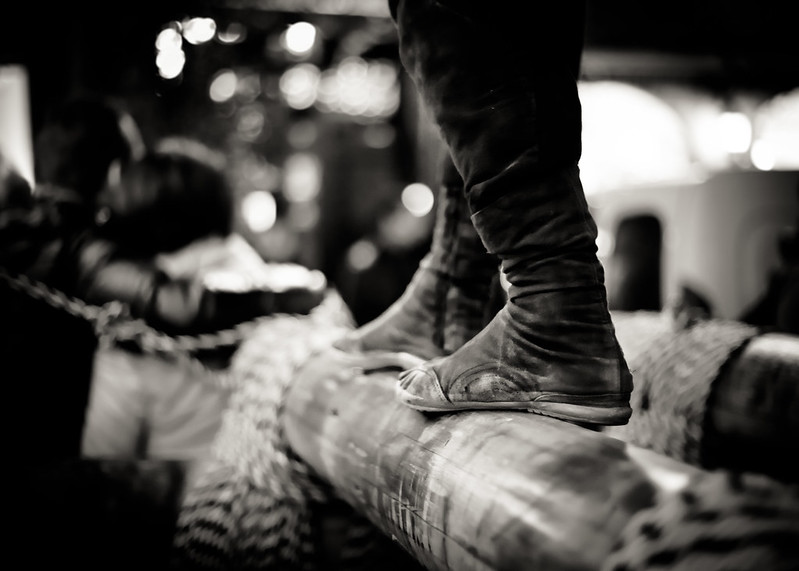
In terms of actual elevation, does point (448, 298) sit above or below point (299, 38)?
below

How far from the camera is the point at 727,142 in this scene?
231 inches

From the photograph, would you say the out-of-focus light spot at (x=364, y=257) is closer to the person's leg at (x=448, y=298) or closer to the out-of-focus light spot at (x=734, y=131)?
the person's leg at (x=448, y=298)

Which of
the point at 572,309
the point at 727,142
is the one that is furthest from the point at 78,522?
the point at 727,142

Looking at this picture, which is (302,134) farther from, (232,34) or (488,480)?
(488,480)

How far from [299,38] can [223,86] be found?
866 mm

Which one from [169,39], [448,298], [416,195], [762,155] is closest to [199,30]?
[169,39]

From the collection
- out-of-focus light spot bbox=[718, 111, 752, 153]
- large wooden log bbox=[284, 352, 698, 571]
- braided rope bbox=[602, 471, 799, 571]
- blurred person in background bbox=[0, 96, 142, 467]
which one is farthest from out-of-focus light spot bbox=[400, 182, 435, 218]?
braided rope bbox=[602, 471, 799, 571]

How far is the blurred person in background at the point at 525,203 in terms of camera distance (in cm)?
81

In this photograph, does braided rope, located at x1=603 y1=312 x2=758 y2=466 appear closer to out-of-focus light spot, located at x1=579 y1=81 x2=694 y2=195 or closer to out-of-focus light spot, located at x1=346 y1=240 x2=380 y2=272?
out-of-focus light spot, located at x1=346 y1=240 x2=380 y2=272

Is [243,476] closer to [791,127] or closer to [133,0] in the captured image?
[133,0]

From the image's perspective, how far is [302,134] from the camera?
695 centimetres

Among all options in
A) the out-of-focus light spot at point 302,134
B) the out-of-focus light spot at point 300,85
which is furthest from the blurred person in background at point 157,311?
the out-of-focus light spot at point 302,134

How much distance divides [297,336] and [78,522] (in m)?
0.73

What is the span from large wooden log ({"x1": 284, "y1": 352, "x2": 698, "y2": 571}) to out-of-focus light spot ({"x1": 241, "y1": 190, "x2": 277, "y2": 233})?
6.61 m
